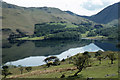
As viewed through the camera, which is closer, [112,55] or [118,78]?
[118,78]

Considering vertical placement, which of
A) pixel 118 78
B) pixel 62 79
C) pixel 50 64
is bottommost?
pixel 50 64

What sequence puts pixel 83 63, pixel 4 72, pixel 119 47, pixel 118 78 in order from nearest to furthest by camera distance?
1. pixel 118 78
2. pixel 83 63
3. pixel 4 72
4. pixel 119 47

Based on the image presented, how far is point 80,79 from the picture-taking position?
122 feet

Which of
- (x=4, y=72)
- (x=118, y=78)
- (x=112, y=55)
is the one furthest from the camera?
(x=4, y=72)

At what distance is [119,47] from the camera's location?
186500mm

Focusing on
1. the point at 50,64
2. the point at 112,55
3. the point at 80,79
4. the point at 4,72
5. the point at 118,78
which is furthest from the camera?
the point at 50,64

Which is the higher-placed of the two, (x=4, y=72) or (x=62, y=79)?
(x=62, y=79)

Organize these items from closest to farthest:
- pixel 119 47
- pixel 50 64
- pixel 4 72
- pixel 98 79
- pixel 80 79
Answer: pixel 98 79
pixel 80 79
pixel 4 72
pixel 50 64
pixel 119 47

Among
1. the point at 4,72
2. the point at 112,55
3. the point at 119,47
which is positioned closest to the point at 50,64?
the point at 4,72

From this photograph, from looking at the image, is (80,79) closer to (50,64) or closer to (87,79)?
(87,79)

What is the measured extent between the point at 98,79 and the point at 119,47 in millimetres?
169520

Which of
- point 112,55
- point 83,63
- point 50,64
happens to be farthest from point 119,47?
point 83,63

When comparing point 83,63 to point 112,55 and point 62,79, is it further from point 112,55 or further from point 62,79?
point 112,55

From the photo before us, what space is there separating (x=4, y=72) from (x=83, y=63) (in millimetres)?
40262
